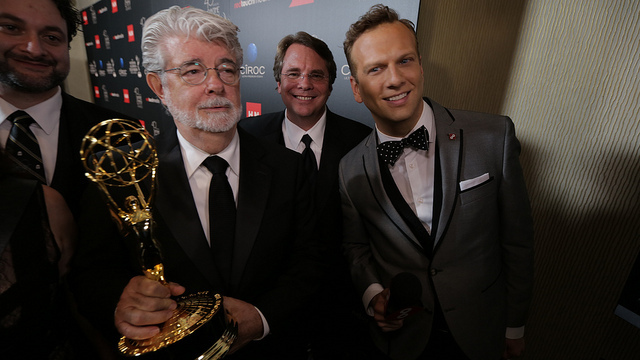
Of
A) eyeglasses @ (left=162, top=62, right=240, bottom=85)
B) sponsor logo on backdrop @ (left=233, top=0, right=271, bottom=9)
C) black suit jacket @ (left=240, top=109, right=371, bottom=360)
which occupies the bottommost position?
black suit jacket @ (left=240, top=109, right=371, bottom=360)

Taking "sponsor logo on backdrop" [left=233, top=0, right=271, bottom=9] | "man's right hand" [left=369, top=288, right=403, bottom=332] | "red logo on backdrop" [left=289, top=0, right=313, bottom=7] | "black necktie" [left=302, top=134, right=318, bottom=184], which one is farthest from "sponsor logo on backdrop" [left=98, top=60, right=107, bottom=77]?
"man's right hand" [left=369, top=288, right=403, bottom=332]

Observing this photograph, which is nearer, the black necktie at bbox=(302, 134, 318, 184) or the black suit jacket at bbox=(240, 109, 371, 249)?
the black suit jacket at bbox=(240, 109, 371, 249)

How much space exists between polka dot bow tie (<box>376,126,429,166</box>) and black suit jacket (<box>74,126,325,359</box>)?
1.54 ft

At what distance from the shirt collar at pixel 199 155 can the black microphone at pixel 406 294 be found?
0.86 m

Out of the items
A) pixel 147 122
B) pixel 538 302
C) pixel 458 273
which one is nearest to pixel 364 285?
pixel 458 273

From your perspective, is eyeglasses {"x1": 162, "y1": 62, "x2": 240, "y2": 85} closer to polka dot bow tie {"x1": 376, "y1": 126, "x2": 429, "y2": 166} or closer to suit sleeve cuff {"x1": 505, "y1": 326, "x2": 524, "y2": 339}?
polka dot bow tie {"x1": 376, "y1": 126, "x2": 429, "y2": 166}

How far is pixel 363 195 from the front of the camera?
156 centimetres

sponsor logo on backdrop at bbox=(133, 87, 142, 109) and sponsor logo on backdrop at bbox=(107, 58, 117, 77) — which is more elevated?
sponsor logo on backdrop at bbox=(107, 58, 117, 77)

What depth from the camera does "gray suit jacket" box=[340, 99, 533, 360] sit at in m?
1.37

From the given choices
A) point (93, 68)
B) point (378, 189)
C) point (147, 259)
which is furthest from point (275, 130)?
point (93, 68)

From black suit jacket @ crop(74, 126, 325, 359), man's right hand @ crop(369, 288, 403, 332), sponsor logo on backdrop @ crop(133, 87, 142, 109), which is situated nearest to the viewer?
black suit jacket @ crop(74, 126, 325, 359)

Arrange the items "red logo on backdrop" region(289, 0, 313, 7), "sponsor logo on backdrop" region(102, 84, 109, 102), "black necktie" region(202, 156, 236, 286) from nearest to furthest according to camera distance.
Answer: "black necktie" region(202, 156, 236, 286) < "red logo on backdrop" region(289, 0, 313, 7) < "sponsor logo on backdrop" region(102, 84, 109, 102)

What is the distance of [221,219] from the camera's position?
123 cm

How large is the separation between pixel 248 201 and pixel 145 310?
1.88 ft
